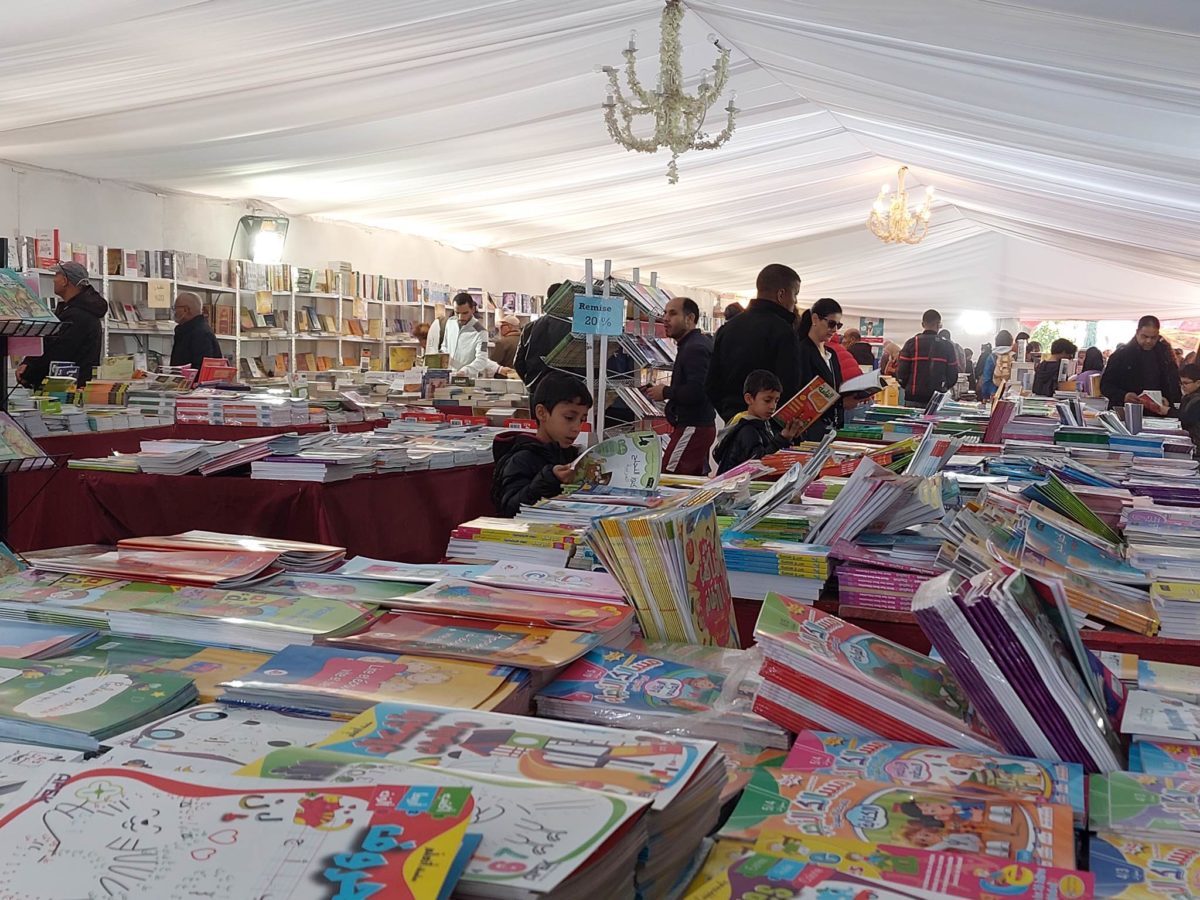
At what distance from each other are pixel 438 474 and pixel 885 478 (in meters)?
2.23

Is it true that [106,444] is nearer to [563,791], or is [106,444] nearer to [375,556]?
[375,556]

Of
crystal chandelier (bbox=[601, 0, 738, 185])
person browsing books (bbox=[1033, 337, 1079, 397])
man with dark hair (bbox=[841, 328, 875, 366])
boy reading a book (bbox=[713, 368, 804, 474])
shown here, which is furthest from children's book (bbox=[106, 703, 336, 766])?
person browsing books (bbox=[1033, 337, 1079, 397])

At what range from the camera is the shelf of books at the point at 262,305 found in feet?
25.5

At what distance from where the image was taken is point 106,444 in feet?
15.6

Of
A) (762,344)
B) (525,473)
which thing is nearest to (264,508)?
(525,473)

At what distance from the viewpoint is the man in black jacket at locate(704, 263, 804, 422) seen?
14.7ft

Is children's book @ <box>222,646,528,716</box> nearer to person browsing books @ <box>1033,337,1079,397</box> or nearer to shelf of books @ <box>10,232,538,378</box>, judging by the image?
shelf of books @ <box>10,232,538,378</box>

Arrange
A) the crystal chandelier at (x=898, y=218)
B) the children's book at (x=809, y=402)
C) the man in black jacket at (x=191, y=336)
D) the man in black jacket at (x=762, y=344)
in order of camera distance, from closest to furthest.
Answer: the children's book at (x=809, y=402) < the man in black jacket at (x=762, y=344) < the man in black jacket at (x=191, y=336) < the crystal chandelier at (x=898, y=218)

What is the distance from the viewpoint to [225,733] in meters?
1.05

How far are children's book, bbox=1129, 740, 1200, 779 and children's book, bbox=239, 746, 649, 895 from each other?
23.6 inches

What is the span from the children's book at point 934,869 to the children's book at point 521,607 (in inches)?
21.9

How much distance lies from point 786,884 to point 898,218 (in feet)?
36.1

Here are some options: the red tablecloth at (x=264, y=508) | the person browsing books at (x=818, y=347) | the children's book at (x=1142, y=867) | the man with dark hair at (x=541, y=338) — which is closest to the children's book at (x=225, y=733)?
the children's book at (x=1142, y=867)

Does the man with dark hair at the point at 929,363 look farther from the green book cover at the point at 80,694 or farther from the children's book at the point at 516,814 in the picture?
the children's book at the point at 516,814
